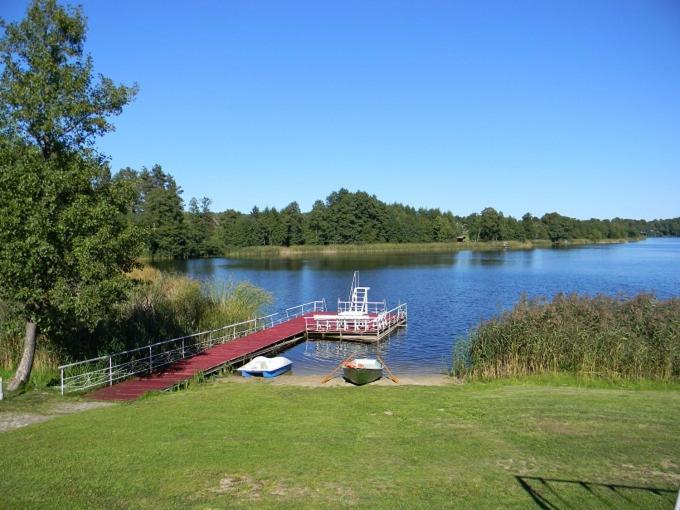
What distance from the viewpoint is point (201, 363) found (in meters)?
22.1

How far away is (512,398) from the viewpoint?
14.9 metres

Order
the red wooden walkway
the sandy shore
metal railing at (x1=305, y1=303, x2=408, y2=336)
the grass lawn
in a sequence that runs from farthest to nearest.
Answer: metal railing at (x1=305, y1=303, x2=408, y2=336), the sandy shore, the red wooden walkway, the grass lawn

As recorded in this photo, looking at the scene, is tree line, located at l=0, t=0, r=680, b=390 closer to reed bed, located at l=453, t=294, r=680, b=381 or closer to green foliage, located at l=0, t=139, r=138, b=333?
green foliage, located at l=0, t=139, r=138, b=333

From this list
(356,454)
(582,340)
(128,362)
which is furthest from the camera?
(582,340)

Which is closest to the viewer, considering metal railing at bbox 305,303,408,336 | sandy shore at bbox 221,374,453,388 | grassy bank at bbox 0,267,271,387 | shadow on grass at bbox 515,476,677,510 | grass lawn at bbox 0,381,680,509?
shadow on grass at bbox 515,476,677,510

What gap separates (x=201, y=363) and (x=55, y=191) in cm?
1014

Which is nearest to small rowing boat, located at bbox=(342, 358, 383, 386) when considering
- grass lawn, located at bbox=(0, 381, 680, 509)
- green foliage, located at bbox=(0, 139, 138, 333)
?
grass lawn, located at bbox=(0, 381, 680, 509)

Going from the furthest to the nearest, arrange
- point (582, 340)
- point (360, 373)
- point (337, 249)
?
1. point (337, 249)
2. point (360, 373)
3. point (582, 340)

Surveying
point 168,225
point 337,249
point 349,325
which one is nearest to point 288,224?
point 337,249

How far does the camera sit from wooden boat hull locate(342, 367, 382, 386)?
20188 millimetres

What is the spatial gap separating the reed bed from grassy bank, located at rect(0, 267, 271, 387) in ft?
42.1

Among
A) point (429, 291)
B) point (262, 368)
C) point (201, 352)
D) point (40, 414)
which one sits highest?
point (40, 414)

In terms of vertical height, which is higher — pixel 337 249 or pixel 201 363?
pixel 337 249

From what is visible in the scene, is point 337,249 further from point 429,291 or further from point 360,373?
point 360,373
